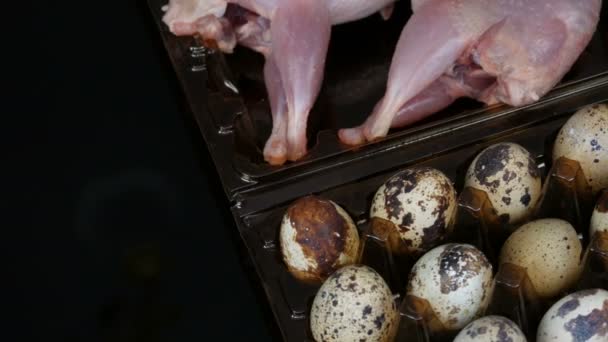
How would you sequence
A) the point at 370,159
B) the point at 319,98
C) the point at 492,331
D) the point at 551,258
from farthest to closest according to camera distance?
the point at 319,98, the point at 370,159, the point at 551,258, the point at 492,331

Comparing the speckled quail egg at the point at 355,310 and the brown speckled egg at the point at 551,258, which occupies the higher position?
the speckled quail egg at the point at 355,310

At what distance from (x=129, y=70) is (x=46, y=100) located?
0.15 m

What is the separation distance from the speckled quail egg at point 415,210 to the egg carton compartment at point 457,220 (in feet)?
0.06

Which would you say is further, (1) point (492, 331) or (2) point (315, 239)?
(2) point (315, 239)

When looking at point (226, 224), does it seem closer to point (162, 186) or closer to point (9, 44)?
point (162, 186)

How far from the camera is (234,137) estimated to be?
1.30 m

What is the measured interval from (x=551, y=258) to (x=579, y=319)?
4.6 inches

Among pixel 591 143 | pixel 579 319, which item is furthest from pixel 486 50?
pixel 579 319

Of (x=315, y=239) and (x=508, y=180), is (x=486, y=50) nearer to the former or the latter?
(x=508, y=180)

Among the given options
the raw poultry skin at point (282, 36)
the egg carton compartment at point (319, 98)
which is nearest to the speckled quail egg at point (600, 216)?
the egg carton compartment at point (319, 98)

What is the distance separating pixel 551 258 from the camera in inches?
42.4

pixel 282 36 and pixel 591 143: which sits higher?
pixel 282 36

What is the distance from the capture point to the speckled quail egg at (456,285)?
40.6 inches

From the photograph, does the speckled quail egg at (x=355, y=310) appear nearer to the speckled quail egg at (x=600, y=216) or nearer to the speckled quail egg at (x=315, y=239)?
the speckled quail egg at (x=315, y=239)
